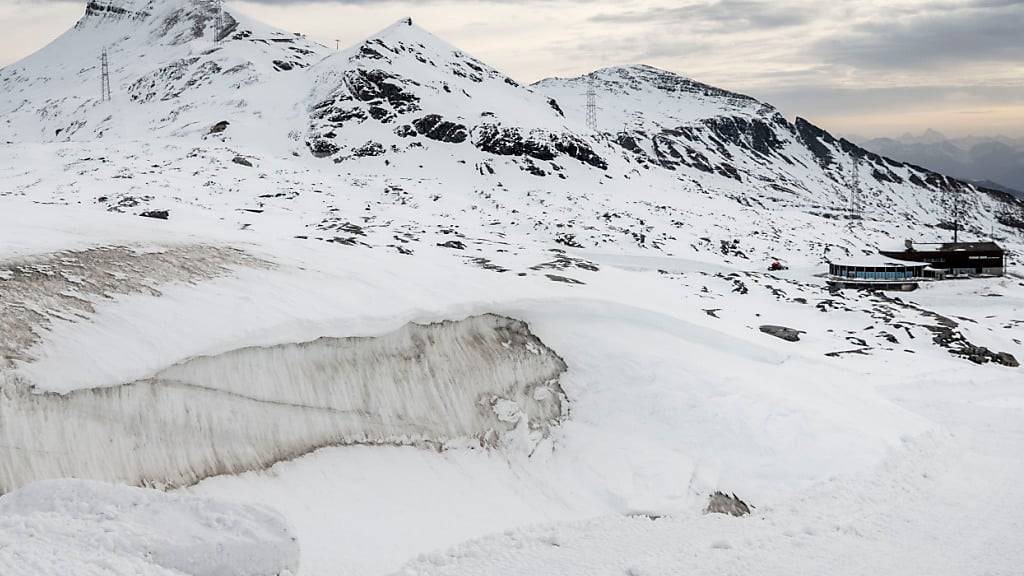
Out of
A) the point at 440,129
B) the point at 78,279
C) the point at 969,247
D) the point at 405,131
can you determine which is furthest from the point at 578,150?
the point at 78,279

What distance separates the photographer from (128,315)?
1170 centimetres

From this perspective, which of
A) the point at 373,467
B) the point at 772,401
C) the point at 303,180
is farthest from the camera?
the point at 303,180

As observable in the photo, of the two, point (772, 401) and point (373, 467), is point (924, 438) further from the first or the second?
point (373, 467)

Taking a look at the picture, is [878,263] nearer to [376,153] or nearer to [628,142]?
[376,153]

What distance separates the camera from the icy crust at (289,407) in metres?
9.84

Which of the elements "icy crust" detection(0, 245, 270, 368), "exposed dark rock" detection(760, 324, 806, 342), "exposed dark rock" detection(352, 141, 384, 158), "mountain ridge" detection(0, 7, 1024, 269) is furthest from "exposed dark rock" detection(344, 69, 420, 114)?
"icy crust" detection(0, 245, 270, 368)

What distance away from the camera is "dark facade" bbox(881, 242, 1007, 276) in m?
58.3

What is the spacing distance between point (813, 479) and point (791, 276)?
44077 mm

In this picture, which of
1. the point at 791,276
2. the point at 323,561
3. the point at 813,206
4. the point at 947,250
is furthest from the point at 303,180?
the point at 813,206

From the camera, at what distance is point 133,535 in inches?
330

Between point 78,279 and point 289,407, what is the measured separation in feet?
13.4

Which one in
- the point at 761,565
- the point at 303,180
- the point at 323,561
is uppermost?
the point at 303,180

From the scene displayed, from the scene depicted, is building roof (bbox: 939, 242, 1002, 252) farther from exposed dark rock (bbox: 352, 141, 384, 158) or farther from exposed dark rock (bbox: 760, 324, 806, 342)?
exposed dark rock (bbox: 352, 141, 384, 158)

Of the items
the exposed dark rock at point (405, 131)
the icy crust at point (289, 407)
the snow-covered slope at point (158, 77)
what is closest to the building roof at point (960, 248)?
the icy crust at point (289, 407)
